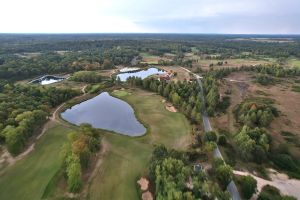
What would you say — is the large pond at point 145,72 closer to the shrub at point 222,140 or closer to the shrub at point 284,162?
the shrub at point 222,140

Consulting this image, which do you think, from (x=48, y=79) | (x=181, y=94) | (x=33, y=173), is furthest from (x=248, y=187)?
(x=48, y=79)

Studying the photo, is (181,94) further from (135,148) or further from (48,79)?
(48,79)

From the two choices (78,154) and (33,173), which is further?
(33,173)

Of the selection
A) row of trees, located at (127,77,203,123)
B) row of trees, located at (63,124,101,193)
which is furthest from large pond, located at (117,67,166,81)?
row of trees, located at (63,124,101,193)

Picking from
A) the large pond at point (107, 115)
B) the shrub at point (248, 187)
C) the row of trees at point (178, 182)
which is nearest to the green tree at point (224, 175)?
the shrub at point (248, 187)

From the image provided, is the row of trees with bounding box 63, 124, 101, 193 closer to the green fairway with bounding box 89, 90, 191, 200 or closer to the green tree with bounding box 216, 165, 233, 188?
the green fairway with bounding box 89, 90, 191, 200

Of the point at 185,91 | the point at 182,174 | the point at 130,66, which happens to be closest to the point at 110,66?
the point at 130,66

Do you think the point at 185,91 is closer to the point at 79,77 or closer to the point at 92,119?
the point at 92,119
